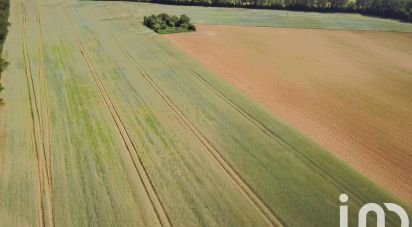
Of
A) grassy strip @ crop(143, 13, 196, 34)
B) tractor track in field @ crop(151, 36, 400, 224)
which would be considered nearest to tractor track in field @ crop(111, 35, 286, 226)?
tractor track in field @ crop(151, 36, 400, 224)

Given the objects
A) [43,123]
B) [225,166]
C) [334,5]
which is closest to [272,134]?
[225,166]

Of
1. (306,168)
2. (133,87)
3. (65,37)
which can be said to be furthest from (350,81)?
(65,37)

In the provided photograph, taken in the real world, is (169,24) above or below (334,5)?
below

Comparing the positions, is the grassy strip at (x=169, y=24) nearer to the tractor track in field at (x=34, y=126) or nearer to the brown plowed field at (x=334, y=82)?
the brown plowed field at (x=334, y=82)

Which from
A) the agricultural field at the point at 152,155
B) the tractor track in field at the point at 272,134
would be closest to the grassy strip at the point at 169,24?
the agricultural field at the point at 152,155

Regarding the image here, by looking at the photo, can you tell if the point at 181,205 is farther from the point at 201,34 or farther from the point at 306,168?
the point at 201,34

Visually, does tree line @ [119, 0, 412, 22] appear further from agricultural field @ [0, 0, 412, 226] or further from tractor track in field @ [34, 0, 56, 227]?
tractor track in field @ [34, 0, 56, 227]

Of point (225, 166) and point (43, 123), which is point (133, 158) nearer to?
point (225, 166)
